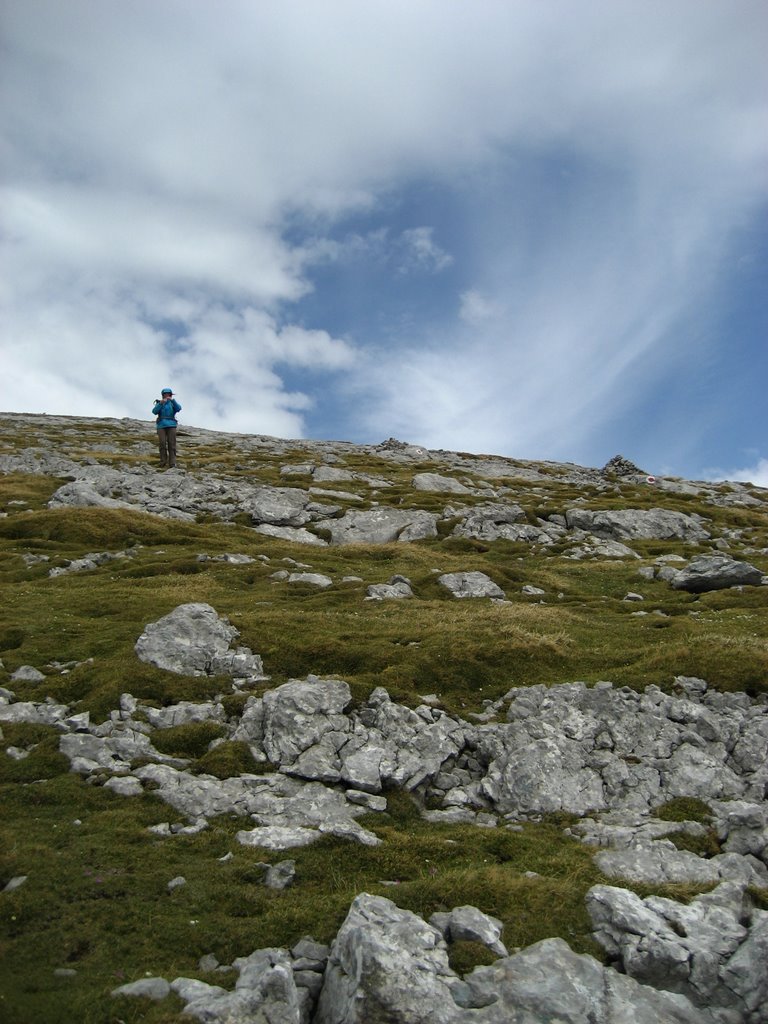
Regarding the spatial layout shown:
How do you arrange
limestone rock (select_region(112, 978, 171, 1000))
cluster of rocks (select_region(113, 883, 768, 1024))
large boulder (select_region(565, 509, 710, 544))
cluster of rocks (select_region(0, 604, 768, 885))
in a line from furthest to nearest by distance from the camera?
large boulder (select_region(565, 509, 710, 544)), cluster of rocks (select_region(0, 604, 768, 885)), limestone rock (select_region(112, 978, 171, 1000)), cluster of rocks (select_region(113, 883, 768, 1024))

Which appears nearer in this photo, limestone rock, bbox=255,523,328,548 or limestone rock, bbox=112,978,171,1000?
limestone rock, bbox=112,978,171,1000

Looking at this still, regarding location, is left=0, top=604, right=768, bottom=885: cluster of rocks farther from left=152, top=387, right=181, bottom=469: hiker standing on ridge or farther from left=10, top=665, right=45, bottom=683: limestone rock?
left=152, top=387, right=181, bottom=469: hiker standing on ridge

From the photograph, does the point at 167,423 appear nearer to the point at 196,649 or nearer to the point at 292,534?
the point at 292,534

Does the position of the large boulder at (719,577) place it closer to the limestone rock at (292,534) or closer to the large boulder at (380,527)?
the large boulder at (380,527)

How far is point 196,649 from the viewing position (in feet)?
88.5

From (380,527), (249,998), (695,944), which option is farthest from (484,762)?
(380,527)

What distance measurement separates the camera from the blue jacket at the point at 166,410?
6731 centimetres

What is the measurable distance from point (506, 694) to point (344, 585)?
1647 cm

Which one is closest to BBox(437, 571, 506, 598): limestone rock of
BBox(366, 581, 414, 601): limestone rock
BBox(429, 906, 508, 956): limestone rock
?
BBox(366, 581, 414, 601): limestone rock

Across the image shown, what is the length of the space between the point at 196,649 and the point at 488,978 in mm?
17556

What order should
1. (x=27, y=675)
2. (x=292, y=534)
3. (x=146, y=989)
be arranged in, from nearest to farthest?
(x=146, y=989) → (x=27, y=675) → (x=292, y=534)

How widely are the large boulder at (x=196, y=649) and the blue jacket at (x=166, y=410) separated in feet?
138

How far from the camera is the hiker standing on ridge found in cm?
6725

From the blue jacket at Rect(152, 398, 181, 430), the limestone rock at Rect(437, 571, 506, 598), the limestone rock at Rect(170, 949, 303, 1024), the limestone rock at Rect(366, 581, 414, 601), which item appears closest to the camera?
the limestone rock at Rect(170, 949, 303, 1024)
